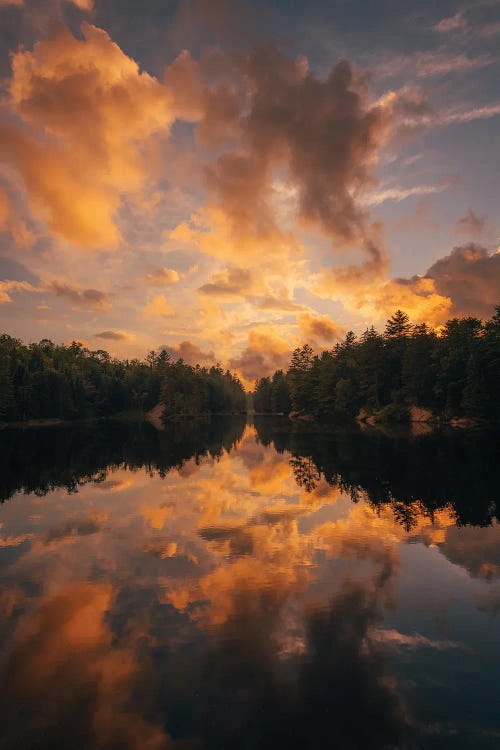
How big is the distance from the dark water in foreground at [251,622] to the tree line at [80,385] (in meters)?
93.7

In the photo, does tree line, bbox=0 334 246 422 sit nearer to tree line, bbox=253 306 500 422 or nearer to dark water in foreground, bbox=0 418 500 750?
tree line, bbox=253 306 500 422

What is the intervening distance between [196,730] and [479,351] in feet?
260

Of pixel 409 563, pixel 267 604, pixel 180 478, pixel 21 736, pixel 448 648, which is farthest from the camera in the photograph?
pixel 180 478

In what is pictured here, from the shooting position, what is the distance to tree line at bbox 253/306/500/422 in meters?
73.4

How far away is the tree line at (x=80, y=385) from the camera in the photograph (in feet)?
363

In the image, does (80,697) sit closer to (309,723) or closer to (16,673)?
(16,673)

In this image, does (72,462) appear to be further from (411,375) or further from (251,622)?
(411,375)

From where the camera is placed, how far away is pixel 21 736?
21.9ft

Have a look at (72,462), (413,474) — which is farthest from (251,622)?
(72,462)

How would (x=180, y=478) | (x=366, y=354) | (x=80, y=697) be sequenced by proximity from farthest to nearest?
(x=366, y=354) < (x=180, y=478) < (x=80, y=697)

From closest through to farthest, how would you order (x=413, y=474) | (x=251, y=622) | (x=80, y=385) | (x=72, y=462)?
1. (x=251, y=622)
2. (x=413, y=474)
3. (x=72, y=462)
4. (x=80, y=385)

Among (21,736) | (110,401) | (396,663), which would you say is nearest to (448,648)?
(396,663)

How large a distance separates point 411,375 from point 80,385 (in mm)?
98017

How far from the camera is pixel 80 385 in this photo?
437ft
